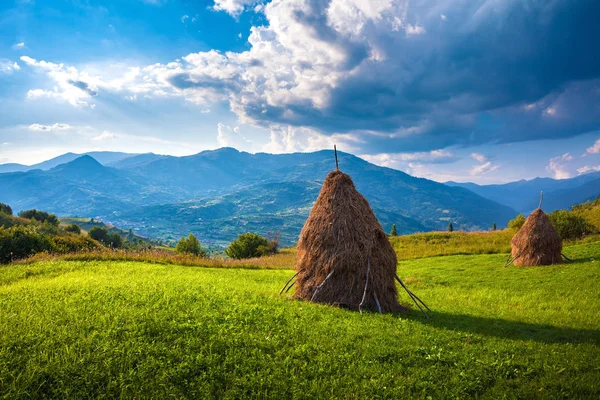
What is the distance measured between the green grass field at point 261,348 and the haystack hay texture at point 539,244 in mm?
13225

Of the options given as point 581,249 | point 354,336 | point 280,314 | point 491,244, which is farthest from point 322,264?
point 491,244

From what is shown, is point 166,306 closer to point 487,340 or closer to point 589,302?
point 487,340

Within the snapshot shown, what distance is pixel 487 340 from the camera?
9242 mm

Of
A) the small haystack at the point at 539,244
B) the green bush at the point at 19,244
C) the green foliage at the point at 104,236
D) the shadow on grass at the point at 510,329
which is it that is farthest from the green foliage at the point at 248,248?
the green foliage at the point at 104,236

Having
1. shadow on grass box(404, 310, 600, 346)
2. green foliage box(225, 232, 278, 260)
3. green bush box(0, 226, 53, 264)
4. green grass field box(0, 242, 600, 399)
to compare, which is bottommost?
green foliage box(225, 232, 278, 260)

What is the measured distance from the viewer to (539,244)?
919 inches

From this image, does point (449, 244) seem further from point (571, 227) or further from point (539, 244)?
point (539, 244)

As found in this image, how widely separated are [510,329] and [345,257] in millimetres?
5931

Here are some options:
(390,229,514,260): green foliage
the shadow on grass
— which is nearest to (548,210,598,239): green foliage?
(390,229,514,260): green foliage

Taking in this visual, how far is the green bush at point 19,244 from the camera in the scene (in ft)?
66.8

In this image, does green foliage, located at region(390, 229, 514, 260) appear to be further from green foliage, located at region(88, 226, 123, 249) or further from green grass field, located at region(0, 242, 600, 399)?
green foliage, located at region(88, 226, 123, 249)

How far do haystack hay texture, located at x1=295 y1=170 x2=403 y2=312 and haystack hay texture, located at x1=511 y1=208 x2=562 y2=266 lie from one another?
1667cm

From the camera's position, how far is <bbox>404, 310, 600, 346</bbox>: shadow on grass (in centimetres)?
959

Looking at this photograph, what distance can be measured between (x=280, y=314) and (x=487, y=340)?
614 centimetres
